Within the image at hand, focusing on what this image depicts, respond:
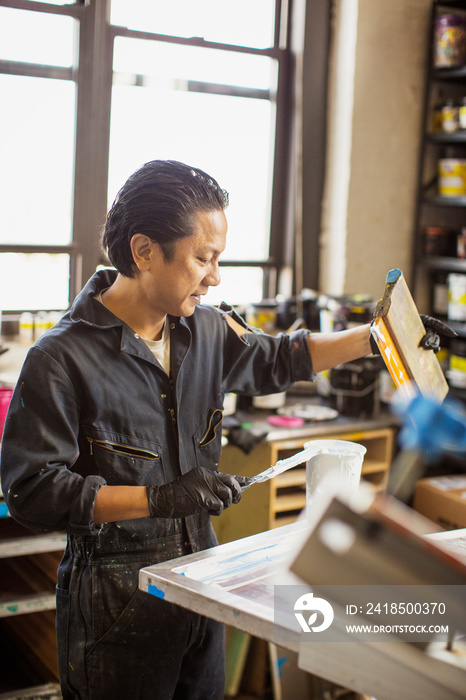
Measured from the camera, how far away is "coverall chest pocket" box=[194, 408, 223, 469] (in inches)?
62.1

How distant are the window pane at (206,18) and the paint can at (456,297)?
135 centimetres

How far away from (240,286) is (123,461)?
6.84 feet

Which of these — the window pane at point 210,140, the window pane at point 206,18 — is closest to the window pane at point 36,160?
the window pane at point 210,140

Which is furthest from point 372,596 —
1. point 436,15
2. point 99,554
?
point 436,15

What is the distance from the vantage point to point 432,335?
1.66 meters

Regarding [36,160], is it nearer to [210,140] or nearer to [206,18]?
[210,140]

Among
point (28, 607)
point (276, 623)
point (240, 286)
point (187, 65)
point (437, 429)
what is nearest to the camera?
point (276, 623)

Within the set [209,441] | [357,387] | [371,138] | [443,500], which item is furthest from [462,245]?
[209,441]

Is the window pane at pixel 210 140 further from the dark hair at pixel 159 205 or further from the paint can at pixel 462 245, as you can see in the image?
the dark hair at pixel 159 205

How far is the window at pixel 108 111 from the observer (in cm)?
285

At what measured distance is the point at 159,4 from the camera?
3.06 m

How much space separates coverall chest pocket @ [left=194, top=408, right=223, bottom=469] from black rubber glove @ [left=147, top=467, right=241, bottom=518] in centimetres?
20

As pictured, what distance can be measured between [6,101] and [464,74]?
192 centimetres

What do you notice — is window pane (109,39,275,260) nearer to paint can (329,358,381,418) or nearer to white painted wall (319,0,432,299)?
white painted wall (319,0,432,299)
